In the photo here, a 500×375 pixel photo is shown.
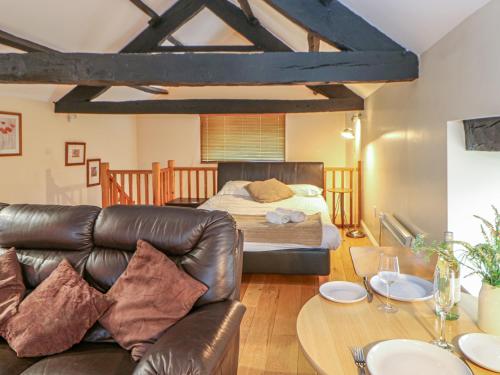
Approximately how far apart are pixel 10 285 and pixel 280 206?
350 cm

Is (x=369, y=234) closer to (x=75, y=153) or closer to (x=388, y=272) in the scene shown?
(x=388, y=272)

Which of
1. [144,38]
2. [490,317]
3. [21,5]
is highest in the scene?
[144,38]

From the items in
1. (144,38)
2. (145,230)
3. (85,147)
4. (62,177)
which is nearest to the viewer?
(145,230)

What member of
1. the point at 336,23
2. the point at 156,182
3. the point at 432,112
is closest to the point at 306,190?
the point at 156,182

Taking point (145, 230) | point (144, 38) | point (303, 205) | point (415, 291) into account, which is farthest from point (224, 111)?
point (415, 291)

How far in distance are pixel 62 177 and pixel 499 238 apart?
564 centimetres

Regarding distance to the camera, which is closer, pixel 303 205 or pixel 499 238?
pixel 499 238

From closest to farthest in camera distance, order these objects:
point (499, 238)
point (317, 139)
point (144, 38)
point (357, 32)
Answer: point (499, 238)
point (357, 32)
point (144, 38)
point (317, 139)

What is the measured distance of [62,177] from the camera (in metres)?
5.68

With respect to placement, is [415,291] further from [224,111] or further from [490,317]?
[224,111]

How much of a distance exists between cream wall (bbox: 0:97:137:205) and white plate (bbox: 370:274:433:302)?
14.7 feet

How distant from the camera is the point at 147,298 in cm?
182

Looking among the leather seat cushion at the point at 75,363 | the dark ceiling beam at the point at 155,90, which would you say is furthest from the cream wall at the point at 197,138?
the leather seat cushion at the point at 75,363

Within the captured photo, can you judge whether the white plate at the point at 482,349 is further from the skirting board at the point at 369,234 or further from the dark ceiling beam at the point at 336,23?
the skirting board at the point at 369,234
